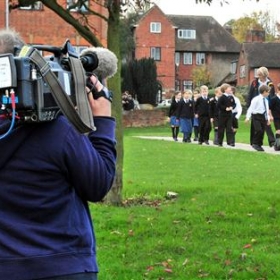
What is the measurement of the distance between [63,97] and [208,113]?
21341 mm

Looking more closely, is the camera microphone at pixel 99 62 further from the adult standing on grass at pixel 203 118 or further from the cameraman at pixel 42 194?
the adult standing on grass at pixel 203 118

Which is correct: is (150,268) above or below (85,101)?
below

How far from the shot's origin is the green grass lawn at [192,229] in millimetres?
5941

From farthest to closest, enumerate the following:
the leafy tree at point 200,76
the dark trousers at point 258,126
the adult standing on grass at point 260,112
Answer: the leafy tree at point 200,76 < the dark trousers at point 258,126 < the adult standing on grass at point 260,112

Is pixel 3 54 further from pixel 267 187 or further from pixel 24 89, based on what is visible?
pixel 267 187

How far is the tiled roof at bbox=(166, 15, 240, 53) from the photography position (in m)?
92.6

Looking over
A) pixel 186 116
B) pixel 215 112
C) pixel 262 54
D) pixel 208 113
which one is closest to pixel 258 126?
pixel 215 112

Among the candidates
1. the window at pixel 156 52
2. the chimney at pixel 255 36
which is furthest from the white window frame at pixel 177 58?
the chimney at pixel 255 36

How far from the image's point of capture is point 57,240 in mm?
2645

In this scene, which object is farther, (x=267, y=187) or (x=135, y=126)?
(x=135, y=126)

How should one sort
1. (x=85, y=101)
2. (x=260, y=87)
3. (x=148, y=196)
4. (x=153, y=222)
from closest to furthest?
1. (x=85, y=101)
2. (x=153, y=222)
3. (x=148, y=196)
4. (x=260, y=87)

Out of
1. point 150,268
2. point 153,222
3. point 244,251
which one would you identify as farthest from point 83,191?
point 153,222

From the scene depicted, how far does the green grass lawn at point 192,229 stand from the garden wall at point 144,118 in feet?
104

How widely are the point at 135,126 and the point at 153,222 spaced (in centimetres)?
3718
